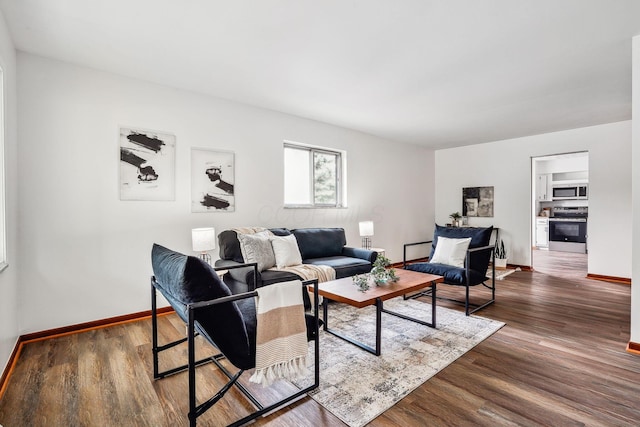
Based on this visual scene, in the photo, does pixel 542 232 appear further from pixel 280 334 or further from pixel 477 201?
pixel 280 334

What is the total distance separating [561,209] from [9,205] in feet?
37.6

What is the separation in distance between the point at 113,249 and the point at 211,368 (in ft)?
5.83

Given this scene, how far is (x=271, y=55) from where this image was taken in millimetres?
2848

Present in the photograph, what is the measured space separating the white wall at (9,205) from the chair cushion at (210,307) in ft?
4.87

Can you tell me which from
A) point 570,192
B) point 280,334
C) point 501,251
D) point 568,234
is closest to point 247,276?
point 280,334

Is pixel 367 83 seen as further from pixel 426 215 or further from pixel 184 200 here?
pixel 426 215

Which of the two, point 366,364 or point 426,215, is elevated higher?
point 426,215

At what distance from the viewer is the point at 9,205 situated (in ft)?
8.08

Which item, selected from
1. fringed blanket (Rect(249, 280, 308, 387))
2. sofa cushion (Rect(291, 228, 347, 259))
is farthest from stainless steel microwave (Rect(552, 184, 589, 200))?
fringed blanket (Rect(249, 280, 308, 387))

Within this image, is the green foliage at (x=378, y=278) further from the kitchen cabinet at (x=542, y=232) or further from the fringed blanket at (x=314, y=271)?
the kitchen cabinet at (x=542, y=232)

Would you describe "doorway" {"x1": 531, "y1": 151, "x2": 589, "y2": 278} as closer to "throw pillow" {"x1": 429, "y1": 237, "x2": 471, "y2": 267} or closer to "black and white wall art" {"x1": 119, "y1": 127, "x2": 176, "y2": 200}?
"throw pillow" {"x1": 429, "y1": 237, "x2": 471, "y2": 267}

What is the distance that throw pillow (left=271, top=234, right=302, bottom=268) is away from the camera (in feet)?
11.9

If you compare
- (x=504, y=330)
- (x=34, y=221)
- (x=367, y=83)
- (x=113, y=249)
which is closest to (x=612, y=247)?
(x=504, y=330)

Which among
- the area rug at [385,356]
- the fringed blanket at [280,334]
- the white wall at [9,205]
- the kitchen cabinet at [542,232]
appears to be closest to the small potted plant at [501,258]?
the area rug at [385,356]
